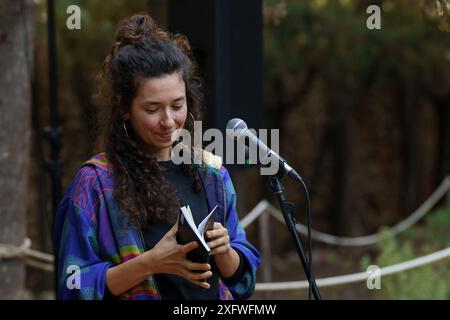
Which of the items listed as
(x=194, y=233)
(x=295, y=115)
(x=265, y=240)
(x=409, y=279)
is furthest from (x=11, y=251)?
(x=295, y=115)

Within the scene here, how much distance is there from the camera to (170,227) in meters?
2.09

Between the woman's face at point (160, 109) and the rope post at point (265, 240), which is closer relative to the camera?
the woman's face at point (160, 109)

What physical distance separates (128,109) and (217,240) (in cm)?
44

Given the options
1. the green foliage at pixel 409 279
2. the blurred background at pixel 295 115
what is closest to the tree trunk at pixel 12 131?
the blurred background at pixel 295 115

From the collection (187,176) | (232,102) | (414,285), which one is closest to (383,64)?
(414,285)

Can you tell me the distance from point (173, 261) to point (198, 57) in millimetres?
1115

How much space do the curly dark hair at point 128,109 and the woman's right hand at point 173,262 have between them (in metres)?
0.13

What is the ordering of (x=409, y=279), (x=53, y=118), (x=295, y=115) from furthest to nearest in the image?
1. (x=295, y=115)
2. (x=409, y=279)
3. (x=53, y=118)

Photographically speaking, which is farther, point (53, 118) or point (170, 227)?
point (53, 118)

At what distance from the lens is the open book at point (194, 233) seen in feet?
6.15

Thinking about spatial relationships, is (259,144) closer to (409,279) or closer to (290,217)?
(290,217)

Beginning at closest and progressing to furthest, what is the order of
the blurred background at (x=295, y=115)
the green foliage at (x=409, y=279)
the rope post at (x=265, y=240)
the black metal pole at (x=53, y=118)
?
the blurred background at (x=295, y=115) → the black metal pole at (x=53, y=118) → the green foliage at (x=409, y=279) → the rope post at (x=265, y=240)

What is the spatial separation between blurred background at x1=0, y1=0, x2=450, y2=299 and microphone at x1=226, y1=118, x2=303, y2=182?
428 mm

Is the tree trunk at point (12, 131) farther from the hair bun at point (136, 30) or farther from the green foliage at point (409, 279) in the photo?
the green foliage at point (409, 279)
